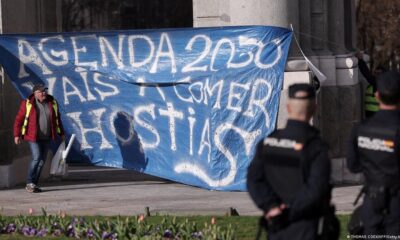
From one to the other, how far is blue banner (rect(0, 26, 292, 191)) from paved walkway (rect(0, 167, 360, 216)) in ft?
1.21

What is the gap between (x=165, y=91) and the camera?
50.8 feet

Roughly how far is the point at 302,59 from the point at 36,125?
3673 millimetres

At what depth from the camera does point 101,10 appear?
36406 mm

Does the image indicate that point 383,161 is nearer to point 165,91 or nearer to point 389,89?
point 389,89

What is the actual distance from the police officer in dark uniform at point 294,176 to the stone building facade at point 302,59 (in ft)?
28.2

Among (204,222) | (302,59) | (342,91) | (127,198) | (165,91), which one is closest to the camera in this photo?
(204,222)

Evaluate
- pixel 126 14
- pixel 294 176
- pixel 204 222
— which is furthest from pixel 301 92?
pixel 126 14

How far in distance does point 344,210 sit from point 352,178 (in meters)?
3.34

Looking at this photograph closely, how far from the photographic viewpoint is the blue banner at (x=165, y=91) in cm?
1489

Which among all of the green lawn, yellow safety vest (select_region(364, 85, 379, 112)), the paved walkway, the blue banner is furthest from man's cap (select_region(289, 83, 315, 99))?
yellow safety vest (select_region(364, 85, 379, 112))

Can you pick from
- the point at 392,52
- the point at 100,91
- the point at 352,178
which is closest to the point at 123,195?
the point at 100,91

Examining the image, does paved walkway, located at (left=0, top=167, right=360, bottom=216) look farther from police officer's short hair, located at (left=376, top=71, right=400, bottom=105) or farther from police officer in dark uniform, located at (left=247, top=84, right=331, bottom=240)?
police officer in dark uniform, located at (left=247, top=84, right=331, bottom=240)

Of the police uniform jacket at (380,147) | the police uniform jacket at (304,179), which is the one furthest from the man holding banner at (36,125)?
the police uniform jacket at (304,179)

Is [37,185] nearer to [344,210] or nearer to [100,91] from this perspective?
[100,91]
